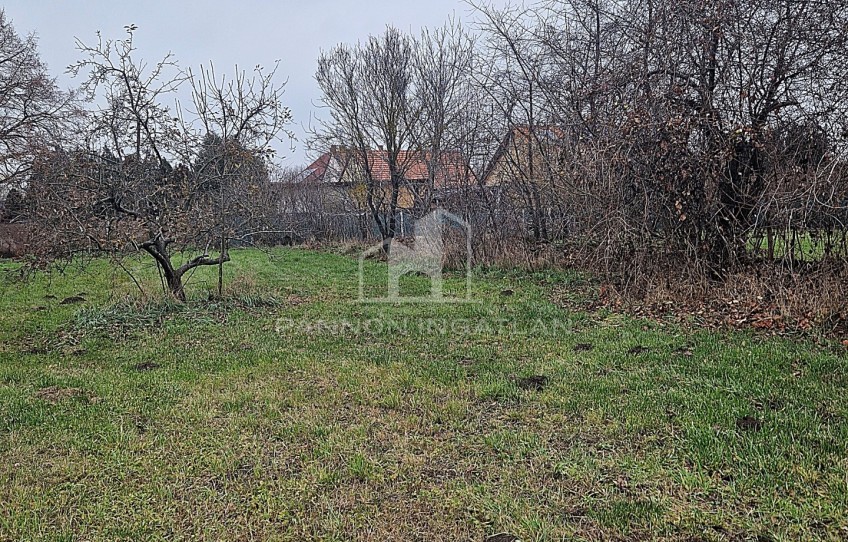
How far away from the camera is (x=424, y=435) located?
9.57 feet

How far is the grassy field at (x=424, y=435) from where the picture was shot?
2.10m

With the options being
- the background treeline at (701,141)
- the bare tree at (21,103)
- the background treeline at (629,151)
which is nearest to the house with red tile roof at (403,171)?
the background treeline at (629,151)

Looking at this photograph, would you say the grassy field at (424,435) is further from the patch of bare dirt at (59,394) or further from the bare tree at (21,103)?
the bare tree at (21,103)

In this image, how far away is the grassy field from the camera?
2.10 meters

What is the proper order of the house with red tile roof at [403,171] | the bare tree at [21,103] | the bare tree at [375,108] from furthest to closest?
the bare tree at [375,108] < the bare tree at [21,103] < the house with red tile roof at [403,171]

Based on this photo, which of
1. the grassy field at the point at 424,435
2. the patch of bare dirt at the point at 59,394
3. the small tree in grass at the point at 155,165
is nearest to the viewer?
the grassy field at the point at 424,435

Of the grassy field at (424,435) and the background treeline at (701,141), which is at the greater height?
the background treeline at (701,141)

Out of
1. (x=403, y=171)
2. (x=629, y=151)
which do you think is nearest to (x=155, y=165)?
(x=629, y=151)

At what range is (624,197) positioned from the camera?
254 inches

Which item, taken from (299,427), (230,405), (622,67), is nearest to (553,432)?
(299,427)

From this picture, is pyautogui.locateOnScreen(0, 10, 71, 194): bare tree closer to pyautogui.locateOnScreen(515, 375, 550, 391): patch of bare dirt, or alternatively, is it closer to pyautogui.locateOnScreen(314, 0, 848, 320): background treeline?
pyautogui.locateOnScreen(314, 0, 848, 320): background treeline

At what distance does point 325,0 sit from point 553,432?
345 inches

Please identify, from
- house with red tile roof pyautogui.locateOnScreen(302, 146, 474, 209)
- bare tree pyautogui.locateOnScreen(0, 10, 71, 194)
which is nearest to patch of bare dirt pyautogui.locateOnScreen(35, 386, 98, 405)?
house with red tile roof pyautogui.locateOnScreen(302, 146, 474, 209)

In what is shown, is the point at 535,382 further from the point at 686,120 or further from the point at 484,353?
the point at 686,120
